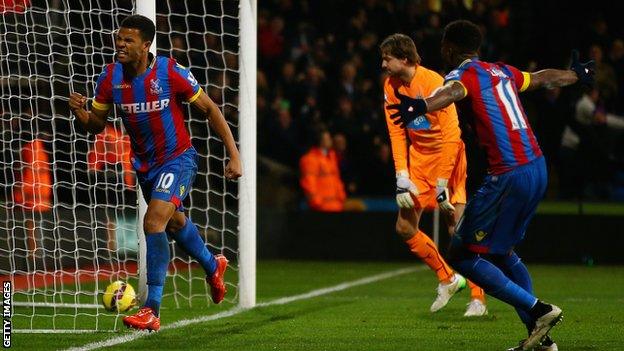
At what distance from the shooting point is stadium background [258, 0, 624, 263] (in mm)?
15570

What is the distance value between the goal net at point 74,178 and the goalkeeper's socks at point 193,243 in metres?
0.74

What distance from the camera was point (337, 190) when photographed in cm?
1652

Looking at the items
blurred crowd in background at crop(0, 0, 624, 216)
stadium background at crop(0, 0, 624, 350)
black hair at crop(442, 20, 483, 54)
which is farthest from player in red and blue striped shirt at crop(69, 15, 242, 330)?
blurred crowd in background at crop(0, 0, 624, 216)

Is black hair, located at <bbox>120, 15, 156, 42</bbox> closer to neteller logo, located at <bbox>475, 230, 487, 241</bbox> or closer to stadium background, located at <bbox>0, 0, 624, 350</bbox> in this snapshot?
stadium background, located at <bbox>0, 0, 624, 350</bbox>

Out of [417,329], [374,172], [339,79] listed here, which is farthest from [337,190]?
[417,329]

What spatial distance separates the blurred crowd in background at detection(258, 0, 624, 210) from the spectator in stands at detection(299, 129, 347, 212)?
73mm

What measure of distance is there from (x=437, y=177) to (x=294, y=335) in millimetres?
2047

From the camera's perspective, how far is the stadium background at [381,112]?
1557 cm

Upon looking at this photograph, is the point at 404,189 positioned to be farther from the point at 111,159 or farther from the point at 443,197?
the point at 111,159

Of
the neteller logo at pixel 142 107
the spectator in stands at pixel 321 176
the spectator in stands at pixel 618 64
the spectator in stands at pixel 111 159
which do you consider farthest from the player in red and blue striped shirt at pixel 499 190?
the spectator in stands at pixel 618 64

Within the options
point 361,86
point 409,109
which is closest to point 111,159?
point 409,109

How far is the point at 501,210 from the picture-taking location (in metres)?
6.64

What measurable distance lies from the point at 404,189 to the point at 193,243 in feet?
5.54

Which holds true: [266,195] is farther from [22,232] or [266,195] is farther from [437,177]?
[437,177]
